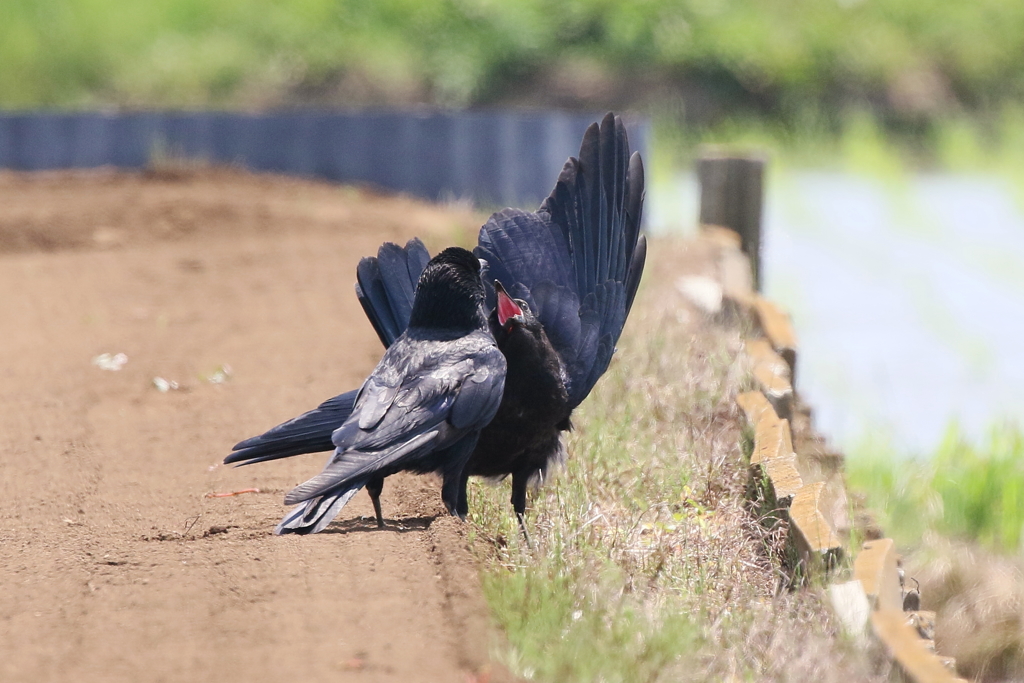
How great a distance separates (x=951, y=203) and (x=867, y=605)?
899 centimetres

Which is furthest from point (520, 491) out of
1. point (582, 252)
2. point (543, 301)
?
point (582, 252)

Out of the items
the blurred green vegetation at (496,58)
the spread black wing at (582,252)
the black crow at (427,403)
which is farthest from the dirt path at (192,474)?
the blurred green vegetation at (496,58)

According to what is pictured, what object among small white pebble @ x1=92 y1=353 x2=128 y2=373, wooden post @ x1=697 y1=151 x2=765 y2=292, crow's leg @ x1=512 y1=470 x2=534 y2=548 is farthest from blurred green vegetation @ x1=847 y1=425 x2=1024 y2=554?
small white pebble @ x1=92 y1=353 x2=128 y2=373

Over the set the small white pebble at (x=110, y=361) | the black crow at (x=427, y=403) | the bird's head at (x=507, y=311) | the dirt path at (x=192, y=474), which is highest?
the bird's head at (x=507, y=311)

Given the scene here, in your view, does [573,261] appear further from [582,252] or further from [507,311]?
[507,311]

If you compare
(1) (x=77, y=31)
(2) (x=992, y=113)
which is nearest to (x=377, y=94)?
(1) (x=77, y=31)

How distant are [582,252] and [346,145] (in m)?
6.00

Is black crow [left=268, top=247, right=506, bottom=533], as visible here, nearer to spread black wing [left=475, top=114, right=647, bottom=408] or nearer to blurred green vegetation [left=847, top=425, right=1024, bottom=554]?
spread black wing [left=475, top=114, right=647, bottom=408]

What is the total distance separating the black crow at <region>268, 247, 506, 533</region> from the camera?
2877 millimetres

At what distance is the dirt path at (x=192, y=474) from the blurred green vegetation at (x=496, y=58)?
584 centimetres

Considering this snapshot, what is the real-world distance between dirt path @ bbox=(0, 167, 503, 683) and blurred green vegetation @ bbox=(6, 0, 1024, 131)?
5.84 metres

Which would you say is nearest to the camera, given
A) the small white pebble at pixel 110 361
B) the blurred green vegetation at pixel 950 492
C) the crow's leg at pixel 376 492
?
the crow's leg at pixel 376 492

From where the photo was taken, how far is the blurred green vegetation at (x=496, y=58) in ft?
43.7

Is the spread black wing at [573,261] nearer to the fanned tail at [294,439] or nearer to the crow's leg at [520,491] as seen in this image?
the fanned tail at [294,439]
